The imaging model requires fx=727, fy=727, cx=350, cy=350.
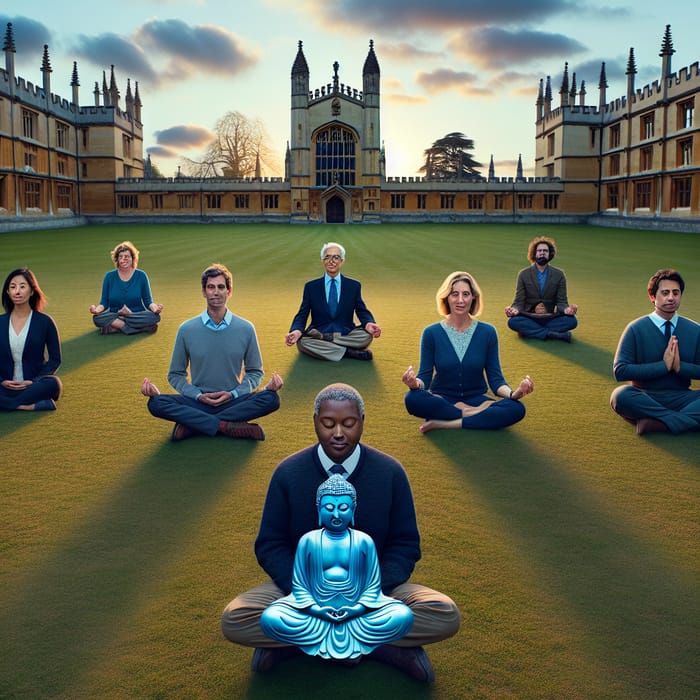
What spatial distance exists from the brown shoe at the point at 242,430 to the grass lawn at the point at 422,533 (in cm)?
15

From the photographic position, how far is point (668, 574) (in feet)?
13.9

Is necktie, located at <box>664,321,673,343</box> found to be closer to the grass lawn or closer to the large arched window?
the grass lawn

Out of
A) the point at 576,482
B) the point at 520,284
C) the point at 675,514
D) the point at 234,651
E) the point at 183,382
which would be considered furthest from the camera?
the point at 520,284

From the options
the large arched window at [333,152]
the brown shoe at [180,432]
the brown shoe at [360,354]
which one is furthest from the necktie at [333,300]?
the large arched window at [333,152]

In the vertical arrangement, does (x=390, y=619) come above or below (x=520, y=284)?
below

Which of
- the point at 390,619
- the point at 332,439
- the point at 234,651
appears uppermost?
the point at 332,439

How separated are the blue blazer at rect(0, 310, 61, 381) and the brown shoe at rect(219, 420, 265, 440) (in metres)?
2.09

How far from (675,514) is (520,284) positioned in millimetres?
7016

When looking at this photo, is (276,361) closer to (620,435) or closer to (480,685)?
(620,435)

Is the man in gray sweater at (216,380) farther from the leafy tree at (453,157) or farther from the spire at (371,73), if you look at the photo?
the leafy tree at (453,157)

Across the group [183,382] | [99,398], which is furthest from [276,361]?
[183,382]

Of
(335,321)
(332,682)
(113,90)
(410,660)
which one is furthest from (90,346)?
(113,90)

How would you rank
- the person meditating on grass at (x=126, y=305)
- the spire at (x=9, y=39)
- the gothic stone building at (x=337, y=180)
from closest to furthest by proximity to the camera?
the person meditating on grass at (x=126, y=305) → the spire at (x=9, y=39) → the gothic stone building at (x=337, y=180)

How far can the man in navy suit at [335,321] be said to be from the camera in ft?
32.2
